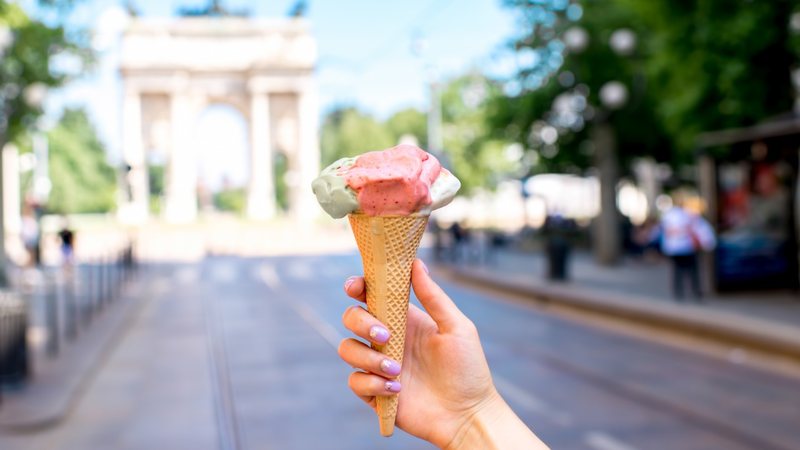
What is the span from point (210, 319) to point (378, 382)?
46.6 feet

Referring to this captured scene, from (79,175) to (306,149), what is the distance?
31.6 meters

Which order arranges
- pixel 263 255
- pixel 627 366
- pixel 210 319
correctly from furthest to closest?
pixel 263 255, pixel 210 319, pixel 627 366

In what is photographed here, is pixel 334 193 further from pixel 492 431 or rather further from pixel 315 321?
pixel 315 321

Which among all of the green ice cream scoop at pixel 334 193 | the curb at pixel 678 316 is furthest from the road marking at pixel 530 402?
the green ice cream scoop at pixel 334 193

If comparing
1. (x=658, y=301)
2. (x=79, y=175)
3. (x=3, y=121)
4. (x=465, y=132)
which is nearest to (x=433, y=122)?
(x=3, y=121)

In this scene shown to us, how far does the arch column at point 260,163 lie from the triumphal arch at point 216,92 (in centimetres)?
8

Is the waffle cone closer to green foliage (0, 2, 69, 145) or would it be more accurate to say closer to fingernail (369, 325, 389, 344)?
fingernail (369, 325, 389, 344)

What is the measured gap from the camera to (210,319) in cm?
1583

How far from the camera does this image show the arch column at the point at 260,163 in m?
72.9

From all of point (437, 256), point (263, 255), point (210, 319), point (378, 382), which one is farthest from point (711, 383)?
point (263, 255)

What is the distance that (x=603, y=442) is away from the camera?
688 centimetres

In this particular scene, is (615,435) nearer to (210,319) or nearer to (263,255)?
(210,319)

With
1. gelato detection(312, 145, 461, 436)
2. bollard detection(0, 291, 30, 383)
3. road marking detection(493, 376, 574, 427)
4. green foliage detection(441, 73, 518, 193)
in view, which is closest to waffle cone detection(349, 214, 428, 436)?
gelato detection(312, 145, 461, 436)

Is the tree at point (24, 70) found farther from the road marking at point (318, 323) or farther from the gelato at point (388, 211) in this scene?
the gelato at point (388, 211)
